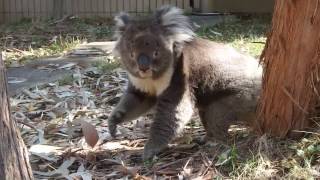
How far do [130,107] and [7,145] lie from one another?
1.82 meters

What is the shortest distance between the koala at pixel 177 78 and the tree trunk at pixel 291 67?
0.45 m

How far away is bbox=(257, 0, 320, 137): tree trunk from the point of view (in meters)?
3.62

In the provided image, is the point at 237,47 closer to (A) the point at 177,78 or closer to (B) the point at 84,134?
(A) the point at 177,78

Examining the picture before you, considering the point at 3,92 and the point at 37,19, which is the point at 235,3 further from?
the point at 3,92

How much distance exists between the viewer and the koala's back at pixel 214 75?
434 cm

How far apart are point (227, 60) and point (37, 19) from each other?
6.12 m

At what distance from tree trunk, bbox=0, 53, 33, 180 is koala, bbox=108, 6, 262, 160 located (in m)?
1.37

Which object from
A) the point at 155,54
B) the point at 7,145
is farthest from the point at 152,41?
the point at 7,145

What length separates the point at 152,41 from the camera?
4.23 metres

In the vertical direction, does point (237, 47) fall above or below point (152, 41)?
below

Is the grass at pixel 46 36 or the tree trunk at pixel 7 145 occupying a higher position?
the tree trunk at pixel 7 145

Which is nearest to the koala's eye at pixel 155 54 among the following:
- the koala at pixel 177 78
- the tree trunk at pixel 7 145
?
the koala at pixel 177 78

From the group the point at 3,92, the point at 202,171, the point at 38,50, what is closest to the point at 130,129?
the point at 202,171

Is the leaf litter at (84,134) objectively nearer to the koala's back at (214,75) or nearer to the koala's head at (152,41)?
the koala's back at (214,75)
